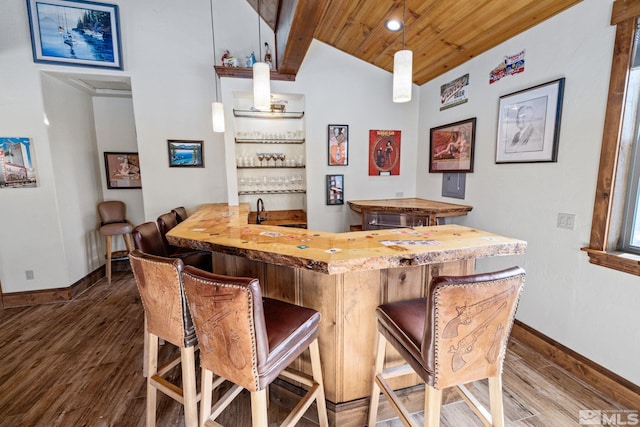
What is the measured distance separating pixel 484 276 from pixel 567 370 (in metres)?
1.84

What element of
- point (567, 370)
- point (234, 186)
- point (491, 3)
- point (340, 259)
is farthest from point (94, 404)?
point (491, 3)

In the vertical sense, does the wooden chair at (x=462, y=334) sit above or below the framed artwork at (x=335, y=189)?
below

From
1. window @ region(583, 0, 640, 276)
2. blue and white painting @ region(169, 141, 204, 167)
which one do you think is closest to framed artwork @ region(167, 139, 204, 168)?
blue and white painting @ region(169, 141, 204, 167)

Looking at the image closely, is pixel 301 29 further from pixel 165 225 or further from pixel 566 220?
pixel 566 220

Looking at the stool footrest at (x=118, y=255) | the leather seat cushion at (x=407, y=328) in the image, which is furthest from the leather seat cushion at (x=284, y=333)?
the stool footrest at (x=118, y=255)

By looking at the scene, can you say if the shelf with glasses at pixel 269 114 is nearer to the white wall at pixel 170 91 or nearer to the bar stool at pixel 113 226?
the white wall at pixel 170 91

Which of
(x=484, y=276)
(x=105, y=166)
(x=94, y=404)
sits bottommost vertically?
(x=94, y=404)

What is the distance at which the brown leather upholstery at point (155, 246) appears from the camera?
1770 mm

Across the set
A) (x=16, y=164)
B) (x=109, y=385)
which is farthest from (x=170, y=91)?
(x=109, y=385)

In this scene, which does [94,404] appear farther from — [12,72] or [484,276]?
[12,72]

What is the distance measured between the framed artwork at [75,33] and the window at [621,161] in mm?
4723

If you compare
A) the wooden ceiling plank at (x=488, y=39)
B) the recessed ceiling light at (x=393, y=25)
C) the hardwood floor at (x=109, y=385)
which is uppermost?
the recessed ceiling light at (x=393, y=25)

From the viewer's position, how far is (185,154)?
3814 mm

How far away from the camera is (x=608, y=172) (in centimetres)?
179
